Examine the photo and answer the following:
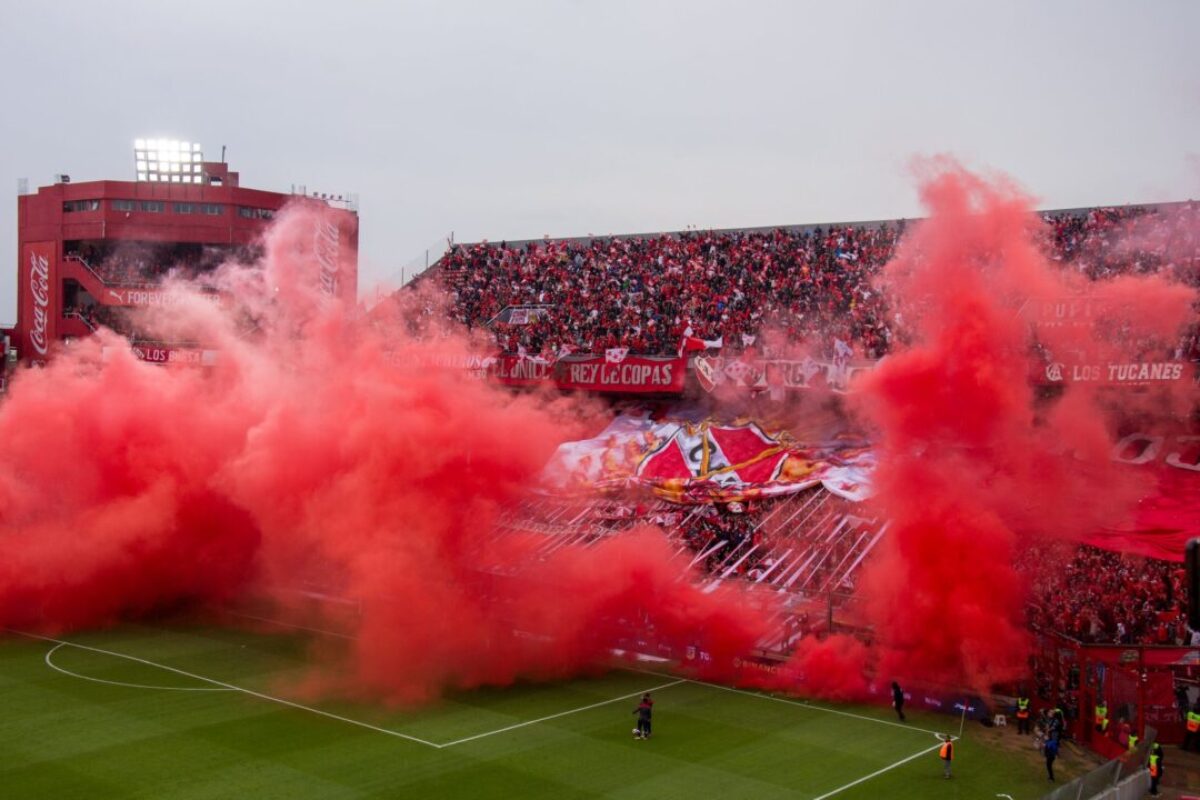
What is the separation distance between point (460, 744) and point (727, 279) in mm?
22813

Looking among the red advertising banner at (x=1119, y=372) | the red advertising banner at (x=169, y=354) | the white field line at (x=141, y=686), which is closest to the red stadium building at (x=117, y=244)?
the red advertising banner at (x=169, y=354)

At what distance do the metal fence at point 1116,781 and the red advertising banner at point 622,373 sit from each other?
60.9ft

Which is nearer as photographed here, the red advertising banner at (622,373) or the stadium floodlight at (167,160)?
the red advertising banner at (622,373)

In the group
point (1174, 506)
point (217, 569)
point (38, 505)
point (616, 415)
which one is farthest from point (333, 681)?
point (1174, 506)

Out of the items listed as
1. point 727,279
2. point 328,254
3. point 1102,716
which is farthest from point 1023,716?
point 328,254

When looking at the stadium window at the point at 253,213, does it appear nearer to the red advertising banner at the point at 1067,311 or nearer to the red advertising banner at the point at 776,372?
the red advertising banner at the point at 776,372

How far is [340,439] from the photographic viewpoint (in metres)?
29.6

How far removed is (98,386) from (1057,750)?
2670cm

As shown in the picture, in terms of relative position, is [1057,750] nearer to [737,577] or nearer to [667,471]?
[737,577]

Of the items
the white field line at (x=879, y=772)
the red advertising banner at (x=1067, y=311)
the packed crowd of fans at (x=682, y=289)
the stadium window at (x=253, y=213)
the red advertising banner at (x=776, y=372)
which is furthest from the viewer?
the stadium window at (x=253, y=213)

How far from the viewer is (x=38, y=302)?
61.4m

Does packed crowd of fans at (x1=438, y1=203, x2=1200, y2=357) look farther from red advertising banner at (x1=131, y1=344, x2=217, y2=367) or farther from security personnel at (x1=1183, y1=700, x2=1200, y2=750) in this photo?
red advertising banner at (x1=131, y1=344, x2=217, y2=367)

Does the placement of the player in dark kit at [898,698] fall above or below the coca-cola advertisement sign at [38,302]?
below

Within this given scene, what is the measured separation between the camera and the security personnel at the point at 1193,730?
78.8ft
